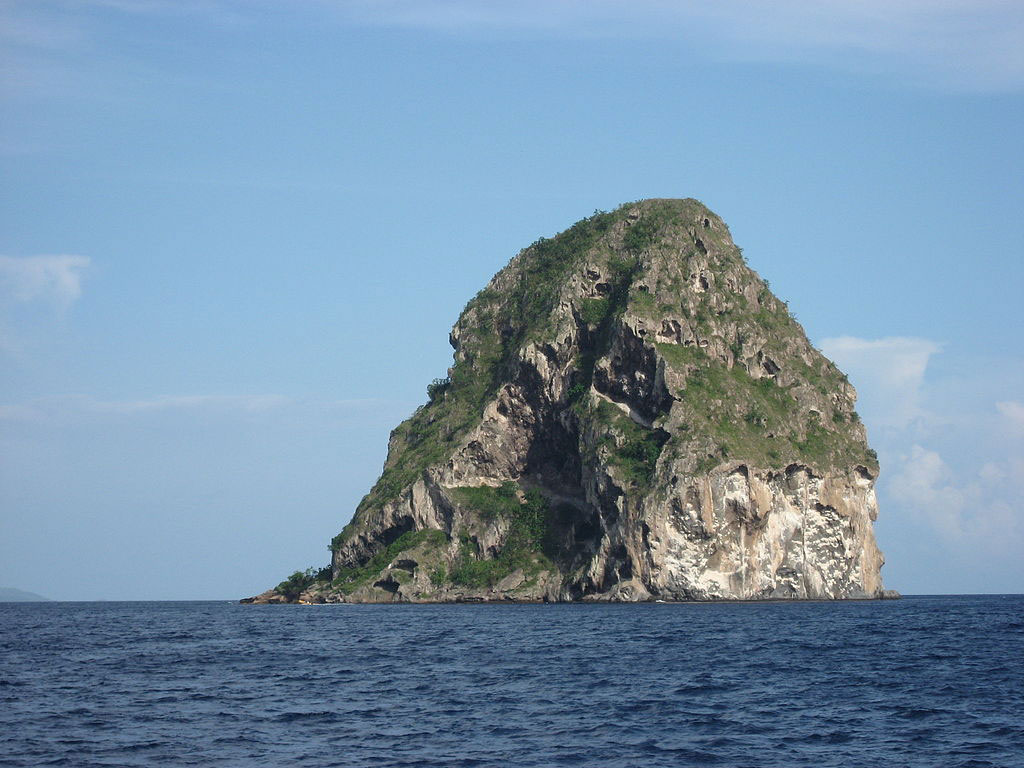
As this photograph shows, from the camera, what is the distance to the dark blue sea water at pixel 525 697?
3831 cm

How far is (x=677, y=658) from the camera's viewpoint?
65.4 meters

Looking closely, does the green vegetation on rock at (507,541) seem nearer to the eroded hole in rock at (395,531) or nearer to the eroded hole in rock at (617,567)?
the eroded hole in rock at (395,531)

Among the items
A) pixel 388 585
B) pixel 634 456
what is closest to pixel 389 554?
pixel 388 585

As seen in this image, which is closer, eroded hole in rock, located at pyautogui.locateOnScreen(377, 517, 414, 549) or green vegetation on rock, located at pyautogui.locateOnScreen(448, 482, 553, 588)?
green vegetation on rock, located at pyautogui.locateOnScreen(448, 482, 553, 588)

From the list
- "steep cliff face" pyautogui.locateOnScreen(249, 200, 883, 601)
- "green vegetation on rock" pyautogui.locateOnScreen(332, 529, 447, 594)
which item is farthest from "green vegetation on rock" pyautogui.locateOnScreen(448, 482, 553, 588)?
"green vegetation on rock" pyautogui.locateOnScreen(332, 529, 447, 594)

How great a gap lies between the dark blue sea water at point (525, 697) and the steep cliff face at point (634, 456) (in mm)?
45471

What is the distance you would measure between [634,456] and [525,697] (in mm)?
93553

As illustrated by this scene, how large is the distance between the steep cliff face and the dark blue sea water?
149 ft

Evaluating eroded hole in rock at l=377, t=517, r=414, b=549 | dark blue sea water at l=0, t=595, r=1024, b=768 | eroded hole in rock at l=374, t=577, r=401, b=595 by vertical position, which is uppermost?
eroded hole in rock at l=377, t=517, r=414, b=549

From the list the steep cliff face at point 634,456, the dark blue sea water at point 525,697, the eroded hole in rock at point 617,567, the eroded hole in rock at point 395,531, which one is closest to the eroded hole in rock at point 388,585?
the steep cliff face at point 634,456

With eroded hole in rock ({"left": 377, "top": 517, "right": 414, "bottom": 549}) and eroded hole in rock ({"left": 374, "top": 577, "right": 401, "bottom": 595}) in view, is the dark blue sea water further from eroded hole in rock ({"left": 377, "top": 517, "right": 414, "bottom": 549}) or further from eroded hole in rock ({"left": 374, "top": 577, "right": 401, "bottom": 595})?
eroded hole in rock ({"left": 377, "top": 517, "right": 414, "bottom": 549})

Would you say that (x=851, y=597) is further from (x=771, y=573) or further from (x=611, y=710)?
(x=611, y=710)

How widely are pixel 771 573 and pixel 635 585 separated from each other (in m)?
17.5

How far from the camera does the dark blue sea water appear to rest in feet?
126
